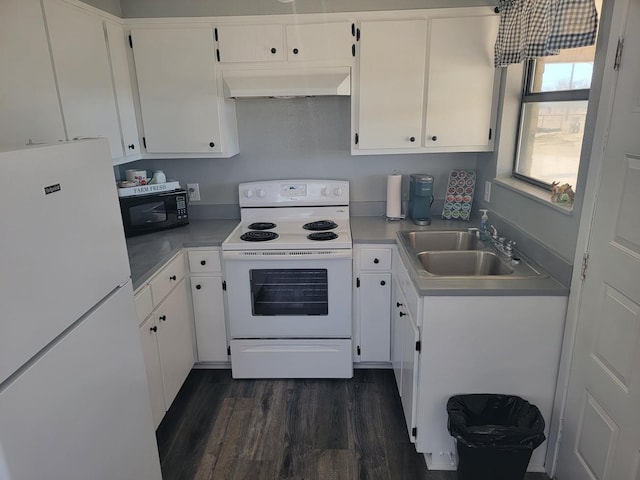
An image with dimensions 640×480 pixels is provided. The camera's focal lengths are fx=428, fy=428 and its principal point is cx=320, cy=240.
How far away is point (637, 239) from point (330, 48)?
1849mm

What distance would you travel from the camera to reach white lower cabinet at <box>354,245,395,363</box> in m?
2.56

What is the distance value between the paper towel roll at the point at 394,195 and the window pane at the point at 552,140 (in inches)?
28.5

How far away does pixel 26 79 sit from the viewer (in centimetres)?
172

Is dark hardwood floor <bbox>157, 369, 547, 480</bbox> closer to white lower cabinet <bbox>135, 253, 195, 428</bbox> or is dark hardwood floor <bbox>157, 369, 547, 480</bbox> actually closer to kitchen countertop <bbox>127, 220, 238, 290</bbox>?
white lower cabinet <bbox>135, 253, 195, 428</bbox>

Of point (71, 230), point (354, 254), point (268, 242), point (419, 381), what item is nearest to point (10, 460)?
point (71, 230)

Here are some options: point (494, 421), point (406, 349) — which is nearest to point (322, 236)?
point (406, 349)

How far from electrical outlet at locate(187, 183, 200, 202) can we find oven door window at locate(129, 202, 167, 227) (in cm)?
33

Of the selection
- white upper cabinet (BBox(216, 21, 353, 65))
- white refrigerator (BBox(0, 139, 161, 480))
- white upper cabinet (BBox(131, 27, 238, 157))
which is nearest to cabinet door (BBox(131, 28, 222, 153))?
white upper cabinet (BBox(131, 27, 238, 157))

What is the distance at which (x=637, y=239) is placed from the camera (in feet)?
4.48

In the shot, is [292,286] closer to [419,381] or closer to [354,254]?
[354,254]

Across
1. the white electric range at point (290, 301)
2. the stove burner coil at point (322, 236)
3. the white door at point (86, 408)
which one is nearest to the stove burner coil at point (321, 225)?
the white electric range at point (290, 301)

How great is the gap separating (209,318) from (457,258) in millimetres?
1534

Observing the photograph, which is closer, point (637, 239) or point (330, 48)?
point (637, 239)

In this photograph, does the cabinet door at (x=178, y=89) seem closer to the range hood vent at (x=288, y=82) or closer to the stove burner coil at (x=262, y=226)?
the range hood vent at (x=288, y=82)
